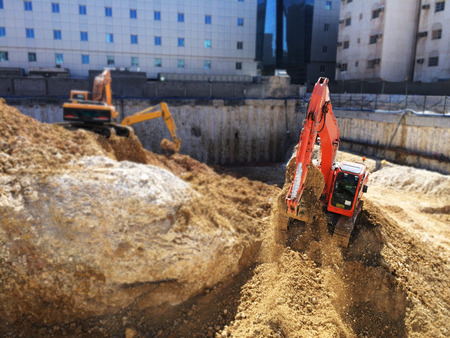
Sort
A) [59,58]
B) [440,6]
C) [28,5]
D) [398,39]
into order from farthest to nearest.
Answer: [59,58], [28,5], [398,39], [440,6]

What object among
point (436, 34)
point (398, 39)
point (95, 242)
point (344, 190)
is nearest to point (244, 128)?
point (398, 39)

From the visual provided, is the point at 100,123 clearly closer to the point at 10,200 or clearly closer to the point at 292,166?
the point at 10,200

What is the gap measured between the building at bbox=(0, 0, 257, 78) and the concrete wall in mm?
9247

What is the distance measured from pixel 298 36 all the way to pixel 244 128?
487 inches

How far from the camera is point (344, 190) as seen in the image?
8891 millimetres

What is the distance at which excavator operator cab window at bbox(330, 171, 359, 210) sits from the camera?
8742 mm

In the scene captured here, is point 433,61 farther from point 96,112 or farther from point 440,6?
point 96,112

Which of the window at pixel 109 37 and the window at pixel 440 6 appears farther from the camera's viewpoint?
the window at pixel 109 37

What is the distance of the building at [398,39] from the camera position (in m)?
23.8

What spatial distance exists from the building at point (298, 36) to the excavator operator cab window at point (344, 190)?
21.9 meters

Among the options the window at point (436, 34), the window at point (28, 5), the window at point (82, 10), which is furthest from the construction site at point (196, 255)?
the window at point (28, 5)

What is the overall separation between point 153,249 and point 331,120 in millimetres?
5497

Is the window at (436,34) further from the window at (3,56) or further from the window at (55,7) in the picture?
the window at (3,56)

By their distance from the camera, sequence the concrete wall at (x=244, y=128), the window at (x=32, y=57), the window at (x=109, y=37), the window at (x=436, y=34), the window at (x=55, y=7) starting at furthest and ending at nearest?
the window at (x=109, y=37) → the window at (x=32, y=57) → the window at (x=55, y=7) → the window at (x=436, y=34) → the concrete wall at (x=244, y=128)
